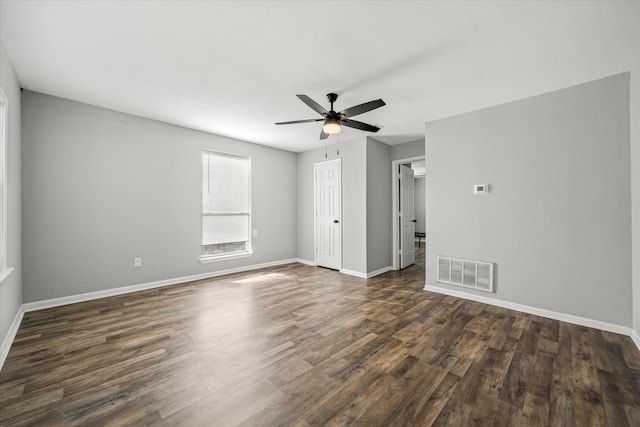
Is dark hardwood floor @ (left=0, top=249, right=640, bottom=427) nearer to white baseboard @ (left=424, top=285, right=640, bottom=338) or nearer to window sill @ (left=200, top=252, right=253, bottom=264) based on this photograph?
white baseboard @ (left=424, top=285, right=640, bottom=338)

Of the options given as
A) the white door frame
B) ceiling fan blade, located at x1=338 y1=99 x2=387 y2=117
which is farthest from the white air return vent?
ceiling fan blade, located at x1=338 y1=99 x2=387 y2=117

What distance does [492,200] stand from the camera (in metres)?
3.52

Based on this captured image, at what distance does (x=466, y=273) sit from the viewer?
147 inches

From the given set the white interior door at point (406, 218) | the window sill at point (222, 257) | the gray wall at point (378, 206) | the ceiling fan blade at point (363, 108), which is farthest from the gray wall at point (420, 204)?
the ceiling fan blade at point (363, 108)

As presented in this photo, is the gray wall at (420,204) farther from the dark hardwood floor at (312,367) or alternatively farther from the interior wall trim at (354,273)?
the dark hardwood floor at (312,367)

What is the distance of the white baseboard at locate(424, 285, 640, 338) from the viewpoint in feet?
8.87

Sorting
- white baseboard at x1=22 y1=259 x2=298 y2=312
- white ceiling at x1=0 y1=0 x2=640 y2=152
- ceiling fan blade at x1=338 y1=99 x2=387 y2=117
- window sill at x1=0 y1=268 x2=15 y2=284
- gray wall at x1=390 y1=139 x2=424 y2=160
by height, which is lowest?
white baseboard at x1=22 y1=259 x2=298 y2=312

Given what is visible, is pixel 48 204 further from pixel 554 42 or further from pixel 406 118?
pixel 554 42

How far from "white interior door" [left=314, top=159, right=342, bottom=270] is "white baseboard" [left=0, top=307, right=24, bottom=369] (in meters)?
4.43

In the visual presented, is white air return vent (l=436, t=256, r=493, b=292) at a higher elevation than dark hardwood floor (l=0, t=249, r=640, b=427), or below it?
higher

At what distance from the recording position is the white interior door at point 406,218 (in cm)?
568

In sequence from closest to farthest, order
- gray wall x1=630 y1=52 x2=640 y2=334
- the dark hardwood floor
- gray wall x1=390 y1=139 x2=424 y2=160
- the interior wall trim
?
1. the dark hardwood floor
2. gray wall x1=630 y1=52 x2=640 y2=334
3. the interior wall trim
4. gray wall x1=390 y1=139 x2=424 y2=160

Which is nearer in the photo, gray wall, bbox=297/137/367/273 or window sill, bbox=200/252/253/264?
window sill, bbox=200/252/253/264

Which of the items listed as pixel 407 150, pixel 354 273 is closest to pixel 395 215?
pixel 407 150
